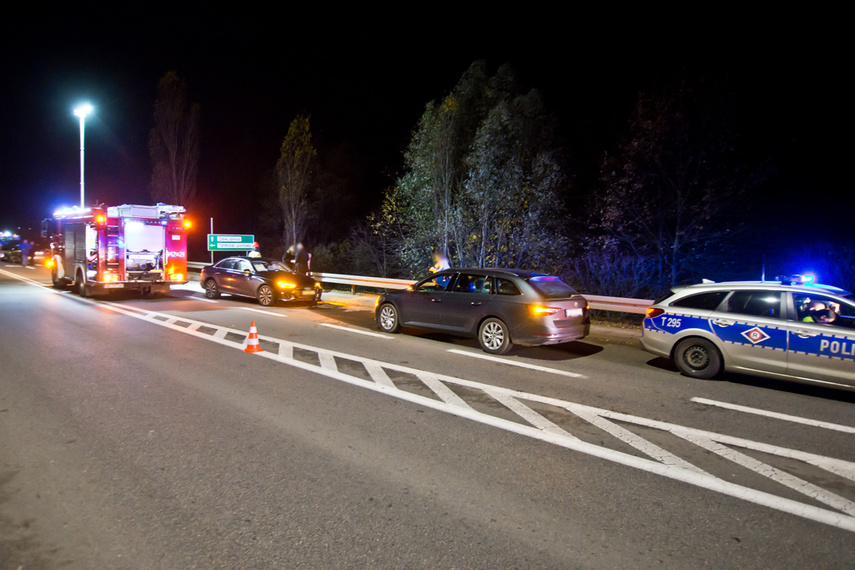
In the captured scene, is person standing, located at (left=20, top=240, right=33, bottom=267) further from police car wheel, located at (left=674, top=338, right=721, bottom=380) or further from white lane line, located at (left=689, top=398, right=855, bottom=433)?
white lane line, located at (left=689, top=398, right=855, bottom=433)

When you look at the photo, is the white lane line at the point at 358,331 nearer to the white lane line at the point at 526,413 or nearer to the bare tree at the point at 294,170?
the white lane line at the point at 526,413

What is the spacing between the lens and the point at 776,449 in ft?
16.3

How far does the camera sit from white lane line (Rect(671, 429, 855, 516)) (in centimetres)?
395

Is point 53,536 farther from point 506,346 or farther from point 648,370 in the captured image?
point 648,370

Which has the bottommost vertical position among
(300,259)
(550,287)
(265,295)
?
(265,295)

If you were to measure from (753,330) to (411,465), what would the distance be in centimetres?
535

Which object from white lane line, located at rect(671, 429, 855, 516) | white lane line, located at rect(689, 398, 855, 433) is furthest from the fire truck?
white lane line, located at rect(671, 429, 855, 516)

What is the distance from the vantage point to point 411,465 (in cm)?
450

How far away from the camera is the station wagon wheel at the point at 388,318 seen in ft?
36.8

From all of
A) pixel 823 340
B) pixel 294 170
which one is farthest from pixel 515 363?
pixel 294 170

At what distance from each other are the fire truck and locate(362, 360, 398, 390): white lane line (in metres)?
12.3

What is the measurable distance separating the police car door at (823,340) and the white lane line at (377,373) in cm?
523

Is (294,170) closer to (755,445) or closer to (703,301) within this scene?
(703,301)

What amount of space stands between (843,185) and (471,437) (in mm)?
28586
